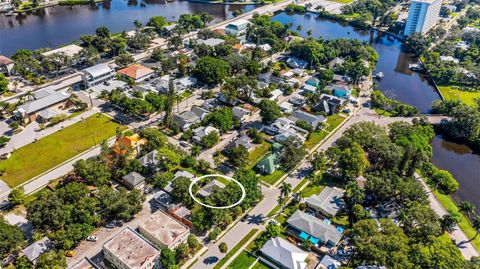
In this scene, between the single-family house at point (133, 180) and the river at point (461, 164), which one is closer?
the single-family house at point (133, 180)

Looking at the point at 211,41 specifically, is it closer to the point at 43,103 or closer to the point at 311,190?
the point at 43,103

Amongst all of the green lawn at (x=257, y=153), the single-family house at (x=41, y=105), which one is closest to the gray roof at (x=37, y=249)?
the green lawn at (x=257, y=153)

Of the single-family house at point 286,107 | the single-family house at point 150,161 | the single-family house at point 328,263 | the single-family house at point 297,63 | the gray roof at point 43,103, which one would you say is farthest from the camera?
the single-family house at point 297,63

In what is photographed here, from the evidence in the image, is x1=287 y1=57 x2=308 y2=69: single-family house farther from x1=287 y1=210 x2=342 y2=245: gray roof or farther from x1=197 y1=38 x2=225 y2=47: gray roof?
x1=287 y1=210 x2=342 y2=245: gray roof

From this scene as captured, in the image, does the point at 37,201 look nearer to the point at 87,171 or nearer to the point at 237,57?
the point at 87,171

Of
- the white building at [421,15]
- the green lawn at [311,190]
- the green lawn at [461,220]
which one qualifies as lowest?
the green lawn at [461,220]

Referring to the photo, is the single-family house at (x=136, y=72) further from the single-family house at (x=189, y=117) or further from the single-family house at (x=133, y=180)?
the single-family house at (x=133, y=180)

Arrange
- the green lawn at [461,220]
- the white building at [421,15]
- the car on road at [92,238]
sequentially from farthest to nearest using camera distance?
the white building at [421,15] → the green lawn at [461,220] → the car on road at [92,238]

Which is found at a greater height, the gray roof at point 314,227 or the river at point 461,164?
the gray roof at point 314,227

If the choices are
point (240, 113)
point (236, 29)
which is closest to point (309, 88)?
point (240, 113)
